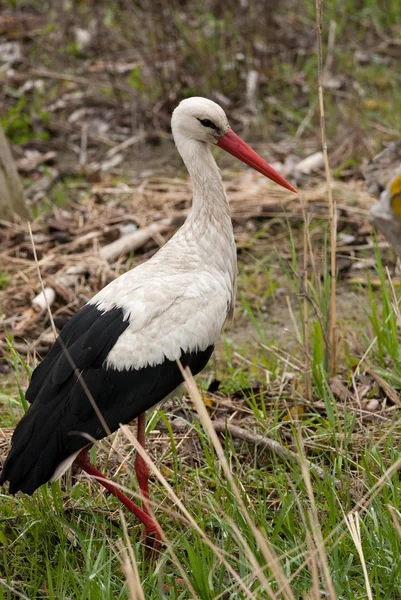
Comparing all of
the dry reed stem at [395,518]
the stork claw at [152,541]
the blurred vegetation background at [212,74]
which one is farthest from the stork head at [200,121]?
the blurred vegetation background at [212,74]

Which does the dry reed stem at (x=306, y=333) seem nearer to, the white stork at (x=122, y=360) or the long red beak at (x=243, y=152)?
the long red beak at (x=243, y=152)

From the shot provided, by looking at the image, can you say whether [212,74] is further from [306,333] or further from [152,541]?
[152,541]

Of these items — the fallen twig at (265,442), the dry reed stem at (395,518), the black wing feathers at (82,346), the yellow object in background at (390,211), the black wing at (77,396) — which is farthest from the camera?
the fallen twig at (265,442)

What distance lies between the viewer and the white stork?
2.87 m

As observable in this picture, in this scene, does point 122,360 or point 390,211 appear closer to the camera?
point 390,211

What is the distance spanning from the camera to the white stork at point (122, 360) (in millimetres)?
2871

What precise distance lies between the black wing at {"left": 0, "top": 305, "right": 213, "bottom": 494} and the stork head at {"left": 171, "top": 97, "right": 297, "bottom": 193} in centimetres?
89

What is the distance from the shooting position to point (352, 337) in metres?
4.25

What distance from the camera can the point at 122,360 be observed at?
3.00m

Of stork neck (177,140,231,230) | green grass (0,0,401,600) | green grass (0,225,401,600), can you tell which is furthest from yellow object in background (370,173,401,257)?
stork neck (177,140,231,230)

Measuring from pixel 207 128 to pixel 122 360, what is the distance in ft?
3.64

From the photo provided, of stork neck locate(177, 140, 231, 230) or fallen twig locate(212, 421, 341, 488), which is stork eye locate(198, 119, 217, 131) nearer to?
stork neck locate(177, 140, 231, 230)

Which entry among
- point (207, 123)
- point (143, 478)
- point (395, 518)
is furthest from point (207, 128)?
point (395, 518)

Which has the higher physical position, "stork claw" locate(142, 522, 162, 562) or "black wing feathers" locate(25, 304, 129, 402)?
"black wing feathers" locate(25, 304, 129, 402)
